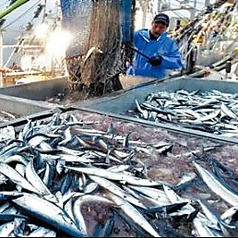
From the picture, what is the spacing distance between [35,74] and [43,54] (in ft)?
3.81

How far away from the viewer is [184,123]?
15.6 feet

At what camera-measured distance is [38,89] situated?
5797 mm

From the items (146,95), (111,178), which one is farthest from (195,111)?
(111,178)

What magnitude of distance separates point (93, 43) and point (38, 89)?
1.15 m

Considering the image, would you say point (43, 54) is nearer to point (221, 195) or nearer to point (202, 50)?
point (202, 50)

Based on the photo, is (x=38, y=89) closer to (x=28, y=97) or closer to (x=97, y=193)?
(x=28, y=97)

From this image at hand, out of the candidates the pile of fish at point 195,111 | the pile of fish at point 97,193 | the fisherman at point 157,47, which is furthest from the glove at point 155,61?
the pile of fish at point 97,193

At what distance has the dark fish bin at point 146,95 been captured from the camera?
13.3 ft

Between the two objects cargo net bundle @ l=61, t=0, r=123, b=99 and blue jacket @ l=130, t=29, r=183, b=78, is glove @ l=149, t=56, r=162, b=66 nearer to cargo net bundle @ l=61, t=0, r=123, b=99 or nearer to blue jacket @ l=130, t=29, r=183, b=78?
blue jacket @ l=130, t=29, r=183, b=78

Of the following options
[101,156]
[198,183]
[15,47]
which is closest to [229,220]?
[198,183]

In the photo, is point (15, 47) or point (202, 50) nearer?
point (15, 47)

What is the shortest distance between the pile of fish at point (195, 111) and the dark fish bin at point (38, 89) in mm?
1388

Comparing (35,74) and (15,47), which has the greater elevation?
(15,47)

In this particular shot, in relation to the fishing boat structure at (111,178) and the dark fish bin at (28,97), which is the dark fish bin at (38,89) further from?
the fishing boat structure at (111,178)
